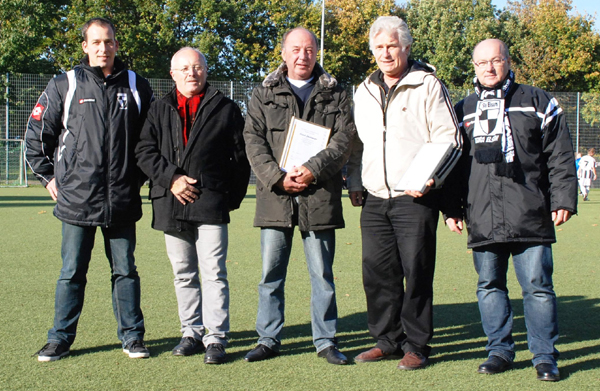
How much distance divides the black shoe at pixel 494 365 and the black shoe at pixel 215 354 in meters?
1.55

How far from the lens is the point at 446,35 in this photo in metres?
43.1

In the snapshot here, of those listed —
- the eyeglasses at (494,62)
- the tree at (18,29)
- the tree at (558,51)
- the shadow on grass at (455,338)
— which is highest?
the tree at (558,51)

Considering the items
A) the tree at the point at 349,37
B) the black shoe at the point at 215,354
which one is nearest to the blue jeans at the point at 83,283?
the black shoe at the point at 215,354

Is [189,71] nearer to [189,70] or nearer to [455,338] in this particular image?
[189,70]

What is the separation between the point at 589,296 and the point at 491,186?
2.77 m

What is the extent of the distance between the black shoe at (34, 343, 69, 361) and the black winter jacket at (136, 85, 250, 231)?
95 cm

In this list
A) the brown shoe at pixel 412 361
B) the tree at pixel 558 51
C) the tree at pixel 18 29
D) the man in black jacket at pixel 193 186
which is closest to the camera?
the brown shoe at pixel 412 361

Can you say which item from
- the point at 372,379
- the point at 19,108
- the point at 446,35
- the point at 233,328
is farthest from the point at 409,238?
the point at 446,35

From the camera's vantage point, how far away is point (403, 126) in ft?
13.2

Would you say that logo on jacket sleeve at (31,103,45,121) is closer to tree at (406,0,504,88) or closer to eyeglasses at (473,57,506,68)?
→ eyeglasses at (473,57,506,68)

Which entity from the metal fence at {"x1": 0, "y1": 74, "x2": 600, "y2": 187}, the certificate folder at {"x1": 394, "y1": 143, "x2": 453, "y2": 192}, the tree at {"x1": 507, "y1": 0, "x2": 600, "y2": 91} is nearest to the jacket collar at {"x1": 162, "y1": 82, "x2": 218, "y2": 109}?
the certificate folder at {"x1": 394, "y1": 143, "x2": 453, "y2": 192}

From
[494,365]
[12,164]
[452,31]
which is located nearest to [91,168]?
[494,365]

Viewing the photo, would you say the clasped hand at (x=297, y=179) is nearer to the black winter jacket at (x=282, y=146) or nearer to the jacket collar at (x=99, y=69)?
the black winter jacket at (x=282, y=146)

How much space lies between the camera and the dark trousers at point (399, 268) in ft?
13.2
